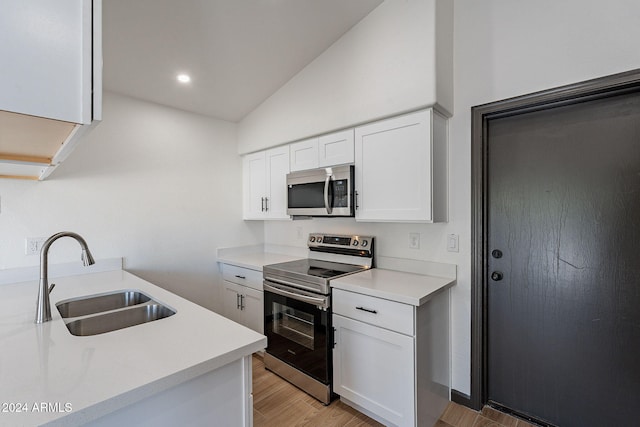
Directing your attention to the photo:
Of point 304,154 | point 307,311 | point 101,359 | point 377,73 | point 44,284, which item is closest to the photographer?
point 101,359

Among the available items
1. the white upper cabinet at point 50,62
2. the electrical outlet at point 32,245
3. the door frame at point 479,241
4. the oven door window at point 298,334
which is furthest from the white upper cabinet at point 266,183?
the white upper cabinet at point 50,62

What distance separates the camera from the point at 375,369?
6.06ft

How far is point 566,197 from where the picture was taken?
1763 millimetres

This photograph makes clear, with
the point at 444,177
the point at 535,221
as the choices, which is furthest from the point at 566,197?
the point at 444,177

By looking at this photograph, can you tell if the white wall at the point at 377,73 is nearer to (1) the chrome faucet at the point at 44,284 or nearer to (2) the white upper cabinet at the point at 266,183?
(2) the white upper cabinet at the point at 266,183

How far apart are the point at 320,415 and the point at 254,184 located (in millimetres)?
2119

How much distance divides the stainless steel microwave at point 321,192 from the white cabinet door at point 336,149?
0.20 ft

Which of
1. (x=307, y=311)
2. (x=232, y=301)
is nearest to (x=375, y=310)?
(x=307, y=311)

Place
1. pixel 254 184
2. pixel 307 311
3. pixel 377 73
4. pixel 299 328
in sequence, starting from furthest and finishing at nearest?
pixel 254 184
pixel 299 328
pixel 307 311
pixel 377 73

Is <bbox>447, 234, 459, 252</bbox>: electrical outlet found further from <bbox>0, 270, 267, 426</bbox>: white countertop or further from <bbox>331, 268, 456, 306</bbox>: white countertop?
<bbox>0, 270, 267, 426</bbox>: white countertop

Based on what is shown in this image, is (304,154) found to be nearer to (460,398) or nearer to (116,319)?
(116,319)


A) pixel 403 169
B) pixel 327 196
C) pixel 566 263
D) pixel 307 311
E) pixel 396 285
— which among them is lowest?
pixel 307 311

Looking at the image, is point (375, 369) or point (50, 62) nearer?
point (50, 62)

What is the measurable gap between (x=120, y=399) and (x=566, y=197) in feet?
7.45
